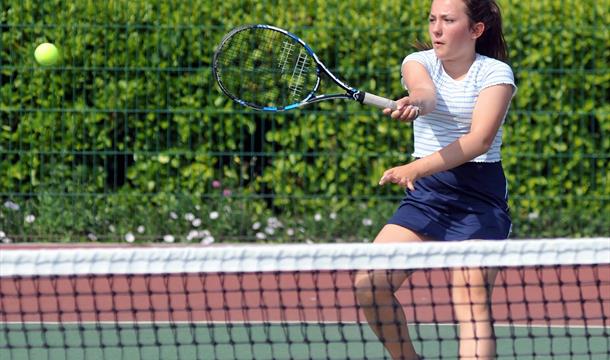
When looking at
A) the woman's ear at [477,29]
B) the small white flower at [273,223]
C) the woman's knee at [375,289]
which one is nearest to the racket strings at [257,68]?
the small white flower at [273,223]

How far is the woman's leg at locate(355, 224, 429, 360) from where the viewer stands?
A: 13.6 feet

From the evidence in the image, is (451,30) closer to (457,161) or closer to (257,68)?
(457,161)

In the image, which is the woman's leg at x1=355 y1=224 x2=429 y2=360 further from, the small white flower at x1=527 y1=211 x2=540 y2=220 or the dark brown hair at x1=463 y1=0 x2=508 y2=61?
the small white flower at x1=527 y1=211 x2=540 y2=220

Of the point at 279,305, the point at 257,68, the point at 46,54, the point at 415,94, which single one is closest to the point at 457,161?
the point at 415,94

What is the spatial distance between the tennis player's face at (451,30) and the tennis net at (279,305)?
24.9 inches

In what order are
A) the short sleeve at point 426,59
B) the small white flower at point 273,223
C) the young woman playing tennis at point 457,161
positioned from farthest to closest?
the small white flower at point 273,223 < the short sleeve at point 426,59 < the young woman playing tennis at point 457,161

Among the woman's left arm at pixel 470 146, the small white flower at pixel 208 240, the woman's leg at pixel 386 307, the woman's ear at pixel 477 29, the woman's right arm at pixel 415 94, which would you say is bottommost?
the small white flower at pixel 208 240

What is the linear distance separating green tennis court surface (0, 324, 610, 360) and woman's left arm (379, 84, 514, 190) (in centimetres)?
124

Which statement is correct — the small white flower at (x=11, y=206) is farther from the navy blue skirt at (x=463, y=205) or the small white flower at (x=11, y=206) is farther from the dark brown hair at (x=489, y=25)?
the dark brown hair at (x=489, y=25)

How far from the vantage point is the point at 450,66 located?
167 inches

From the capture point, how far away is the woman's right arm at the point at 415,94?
13.2 feet

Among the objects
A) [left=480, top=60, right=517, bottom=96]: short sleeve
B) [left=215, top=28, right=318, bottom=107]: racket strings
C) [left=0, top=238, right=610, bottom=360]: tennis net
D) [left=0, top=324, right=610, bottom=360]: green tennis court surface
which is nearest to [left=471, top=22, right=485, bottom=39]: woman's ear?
[left=480, top=60, right=517, bottom=96]: short sleeve

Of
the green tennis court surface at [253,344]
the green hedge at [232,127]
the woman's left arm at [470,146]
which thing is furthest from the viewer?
the green hedge at [232,127]

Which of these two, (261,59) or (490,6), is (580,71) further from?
(490,6)
